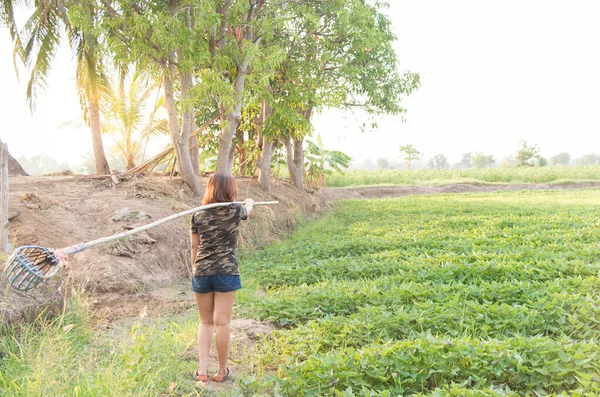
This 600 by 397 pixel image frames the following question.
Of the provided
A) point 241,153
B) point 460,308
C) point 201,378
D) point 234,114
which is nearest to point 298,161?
point 241,153

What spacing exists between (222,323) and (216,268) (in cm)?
50

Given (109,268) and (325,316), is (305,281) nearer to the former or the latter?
(325,316)

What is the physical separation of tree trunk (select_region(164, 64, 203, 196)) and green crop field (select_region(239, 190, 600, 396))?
2.80 metres

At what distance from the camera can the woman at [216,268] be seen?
14.6 ft

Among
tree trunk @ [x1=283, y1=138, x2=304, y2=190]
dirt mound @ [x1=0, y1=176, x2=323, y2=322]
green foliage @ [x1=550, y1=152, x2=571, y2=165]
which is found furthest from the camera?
green foliage @ [x1=550, y1=152, x2=571, y2=165]

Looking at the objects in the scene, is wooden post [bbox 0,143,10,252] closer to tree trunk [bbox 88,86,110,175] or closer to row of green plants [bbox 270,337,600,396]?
row of green plants [bbox 270,337,600,396]

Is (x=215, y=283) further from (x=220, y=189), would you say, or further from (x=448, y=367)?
(x=448, y=367)

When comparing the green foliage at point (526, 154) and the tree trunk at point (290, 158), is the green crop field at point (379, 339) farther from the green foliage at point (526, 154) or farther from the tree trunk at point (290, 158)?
the green foliage at point (526, 154)

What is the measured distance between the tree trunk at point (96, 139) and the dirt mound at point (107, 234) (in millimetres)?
3220

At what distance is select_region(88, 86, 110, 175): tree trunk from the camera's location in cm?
1424

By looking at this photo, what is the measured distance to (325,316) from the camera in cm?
568

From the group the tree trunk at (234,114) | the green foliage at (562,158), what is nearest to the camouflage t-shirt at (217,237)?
the tree trunk at (234,114)

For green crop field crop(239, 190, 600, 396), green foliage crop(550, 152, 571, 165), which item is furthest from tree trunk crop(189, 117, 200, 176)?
green foliage crop(550, 152, 571, 165)

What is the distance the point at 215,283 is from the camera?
14.6ft
